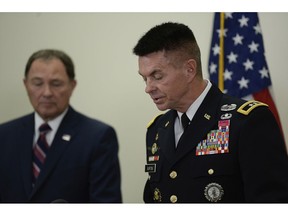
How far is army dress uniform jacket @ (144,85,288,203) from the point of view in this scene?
2.66ft

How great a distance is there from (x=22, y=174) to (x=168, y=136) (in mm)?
449

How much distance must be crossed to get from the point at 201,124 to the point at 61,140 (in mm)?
439

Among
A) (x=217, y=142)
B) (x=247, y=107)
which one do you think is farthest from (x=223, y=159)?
(x=247, y=107)

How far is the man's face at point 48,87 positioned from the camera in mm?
1024

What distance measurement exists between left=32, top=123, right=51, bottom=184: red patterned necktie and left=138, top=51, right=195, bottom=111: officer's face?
356 millimetres

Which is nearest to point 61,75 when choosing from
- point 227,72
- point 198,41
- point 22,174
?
point 22,174

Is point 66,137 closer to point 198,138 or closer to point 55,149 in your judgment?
point 55,149

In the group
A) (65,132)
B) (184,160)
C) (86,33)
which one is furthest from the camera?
(86,33)

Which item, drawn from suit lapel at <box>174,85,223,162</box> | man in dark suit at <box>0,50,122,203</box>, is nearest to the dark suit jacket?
man in dark suit at <box>0,50,122,203</box>

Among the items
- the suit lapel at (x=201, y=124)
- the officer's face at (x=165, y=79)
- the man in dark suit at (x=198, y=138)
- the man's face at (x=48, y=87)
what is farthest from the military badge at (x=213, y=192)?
the man's face at (x=48, y=87)

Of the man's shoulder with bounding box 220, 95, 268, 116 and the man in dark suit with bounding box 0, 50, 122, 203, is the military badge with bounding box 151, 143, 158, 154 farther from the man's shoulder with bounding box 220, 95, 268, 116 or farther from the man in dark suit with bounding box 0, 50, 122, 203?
the man's shoulder with bounding box 220, 95, 268, 116

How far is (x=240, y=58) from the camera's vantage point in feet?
4.03

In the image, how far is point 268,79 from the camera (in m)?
1.16

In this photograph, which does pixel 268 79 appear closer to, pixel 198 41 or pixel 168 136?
pixel 198 41
